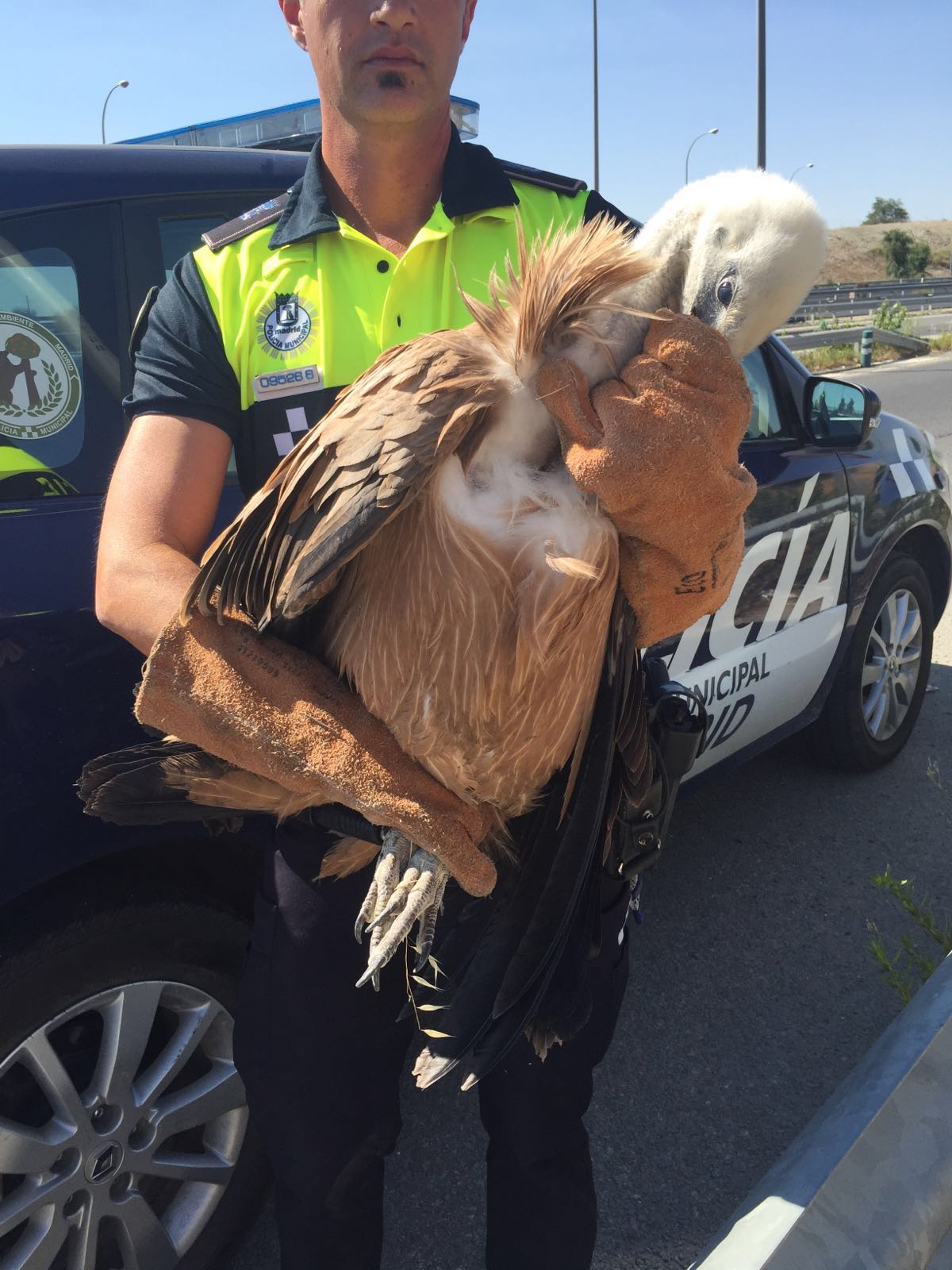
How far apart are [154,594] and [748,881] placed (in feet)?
8.92

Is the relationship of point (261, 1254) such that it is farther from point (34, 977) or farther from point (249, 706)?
point (249, 706)

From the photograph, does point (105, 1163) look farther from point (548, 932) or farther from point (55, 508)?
point (55, 508)

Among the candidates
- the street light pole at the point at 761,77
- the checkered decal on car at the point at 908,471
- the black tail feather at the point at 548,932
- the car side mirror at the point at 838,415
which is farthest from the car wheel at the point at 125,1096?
the street light pole at the point at 761,77

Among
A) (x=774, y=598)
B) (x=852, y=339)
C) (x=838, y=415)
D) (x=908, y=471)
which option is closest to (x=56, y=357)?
(x=774, y=598)

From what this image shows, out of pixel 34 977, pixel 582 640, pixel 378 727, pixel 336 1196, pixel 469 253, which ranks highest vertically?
pixel 469 253

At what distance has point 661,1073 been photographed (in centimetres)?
268

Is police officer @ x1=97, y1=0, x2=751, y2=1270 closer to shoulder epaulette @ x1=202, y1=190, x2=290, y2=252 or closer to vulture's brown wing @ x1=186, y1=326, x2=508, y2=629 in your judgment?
shoulder epaulette @ x1=202, y1=190, x2=290, y2=252

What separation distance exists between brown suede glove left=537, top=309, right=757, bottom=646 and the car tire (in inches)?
110

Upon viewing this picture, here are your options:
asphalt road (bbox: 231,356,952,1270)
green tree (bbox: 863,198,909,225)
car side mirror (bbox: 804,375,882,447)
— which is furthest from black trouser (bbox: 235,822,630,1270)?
green tree (bbox: 863,198,909,225)

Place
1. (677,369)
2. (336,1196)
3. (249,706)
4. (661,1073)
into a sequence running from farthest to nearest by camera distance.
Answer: (661,1073), (336,1196), (249,706), (677,369)

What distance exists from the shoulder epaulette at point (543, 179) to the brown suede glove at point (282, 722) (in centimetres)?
105

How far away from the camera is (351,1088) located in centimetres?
163

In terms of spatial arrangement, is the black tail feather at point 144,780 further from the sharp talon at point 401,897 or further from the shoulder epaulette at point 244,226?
the shoulder epaulette at point 244,226

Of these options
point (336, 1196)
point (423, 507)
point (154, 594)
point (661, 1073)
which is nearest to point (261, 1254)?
point (336, 1196)
